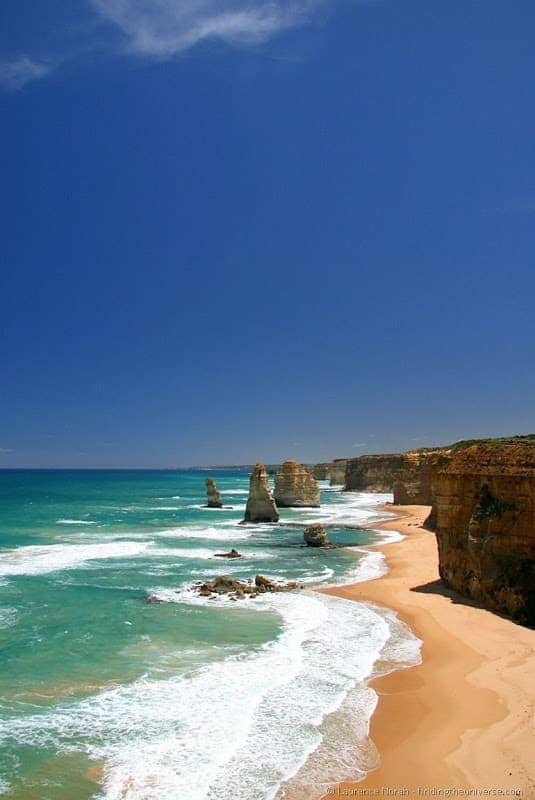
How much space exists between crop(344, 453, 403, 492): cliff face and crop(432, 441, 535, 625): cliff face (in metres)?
64.8

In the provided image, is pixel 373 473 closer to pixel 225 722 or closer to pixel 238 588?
pixel 238 588

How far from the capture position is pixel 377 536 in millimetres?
39500

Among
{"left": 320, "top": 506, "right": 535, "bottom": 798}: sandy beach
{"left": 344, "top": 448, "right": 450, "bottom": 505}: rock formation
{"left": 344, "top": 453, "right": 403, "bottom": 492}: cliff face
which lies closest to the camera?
{"left": 320, "top": 506, "right": 535, "bottom": 798}: sandy beach

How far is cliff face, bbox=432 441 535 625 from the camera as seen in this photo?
1684 cm

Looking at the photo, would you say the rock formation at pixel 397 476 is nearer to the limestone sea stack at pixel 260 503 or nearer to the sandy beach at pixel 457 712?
the limestone sea stack at pixel 260 503

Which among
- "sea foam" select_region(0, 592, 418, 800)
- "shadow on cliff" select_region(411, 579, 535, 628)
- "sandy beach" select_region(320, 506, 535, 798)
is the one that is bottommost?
"sea foam" select_region(0, 592, 418, 800)

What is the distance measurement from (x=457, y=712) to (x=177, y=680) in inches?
243

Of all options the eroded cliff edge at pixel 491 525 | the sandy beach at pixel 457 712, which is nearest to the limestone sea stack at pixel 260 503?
the eroded cliff edge at pixel 491 525

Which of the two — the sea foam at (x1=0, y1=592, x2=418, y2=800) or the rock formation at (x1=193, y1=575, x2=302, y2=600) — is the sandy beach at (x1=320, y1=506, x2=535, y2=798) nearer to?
the sea foam at (x1=0, y1=592, x2=418, y2=800)

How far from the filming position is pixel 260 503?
48125 mm

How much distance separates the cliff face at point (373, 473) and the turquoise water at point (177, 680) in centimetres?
6204

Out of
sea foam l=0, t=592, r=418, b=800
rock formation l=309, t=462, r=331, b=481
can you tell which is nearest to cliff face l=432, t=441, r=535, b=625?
sea foam l=0, t=592, r=418, b=800

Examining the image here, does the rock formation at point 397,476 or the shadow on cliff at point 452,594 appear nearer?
the shadow on cliff at point 452,594

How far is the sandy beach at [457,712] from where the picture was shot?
351 inches
